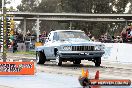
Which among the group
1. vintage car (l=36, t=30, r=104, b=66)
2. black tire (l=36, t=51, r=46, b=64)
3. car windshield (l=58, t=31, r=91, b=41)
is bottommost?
black tire (l=36, t=51, r=46, b=64)

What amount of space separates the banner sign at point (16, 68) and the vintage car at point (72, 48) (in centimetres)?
504

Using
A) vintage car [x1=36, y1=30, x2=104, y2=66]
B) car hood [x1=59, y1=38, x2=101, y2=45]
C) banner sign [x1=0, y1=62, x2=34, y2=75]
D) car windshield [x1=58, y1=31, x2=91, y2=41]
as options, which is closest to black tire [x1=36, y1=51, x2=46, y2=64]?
vintage car [x1=36, y1=30, x2=104, y2=66]

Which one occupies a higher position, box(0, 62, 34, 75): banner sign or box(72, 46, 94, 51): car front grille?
box(72, 46, 94, 51): car front grille

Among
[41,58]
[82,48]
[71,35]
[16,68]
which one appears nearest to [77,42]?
[82,48]

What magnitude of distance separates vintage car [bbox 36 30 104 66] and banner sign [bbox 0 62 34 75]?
5.04 metres

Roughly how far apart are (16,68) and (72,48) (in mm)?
5485

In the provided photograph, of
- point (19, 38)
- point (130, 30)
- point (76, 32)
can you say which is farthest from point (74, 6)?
point (76, 32)

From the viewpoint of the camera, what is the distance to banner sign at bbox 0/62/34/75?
15.1 meters

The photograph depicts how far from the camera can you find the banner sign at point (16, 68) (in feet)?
49.4

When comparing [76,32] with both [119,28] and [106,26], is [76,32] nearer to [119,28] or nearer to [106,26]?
[106,26]

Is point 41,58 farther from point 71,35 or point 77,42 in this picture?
point 77,42

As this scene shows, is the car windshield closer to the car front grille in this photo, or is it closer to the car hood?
the car hood

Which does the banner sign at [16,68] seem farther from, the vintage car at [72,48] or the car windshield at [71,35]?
the car windshield at [71,35]

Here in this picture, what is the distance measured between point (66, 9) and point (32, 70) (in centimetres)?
6822
